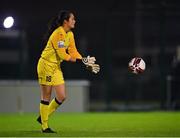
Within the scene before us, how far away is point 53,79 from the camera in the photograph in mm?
12625

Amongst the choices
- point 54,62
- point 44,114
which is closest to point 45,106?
point 44,114

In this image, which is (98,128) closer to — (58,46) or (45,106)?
(45,106)

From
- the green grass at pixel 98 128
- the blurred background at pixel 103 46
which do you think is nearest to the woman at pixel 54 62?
the green grass at pixel 98 128

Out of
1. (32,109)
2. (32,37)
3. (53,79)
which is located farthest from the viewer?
(32,37)

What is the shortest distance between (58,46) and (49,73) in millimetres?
546

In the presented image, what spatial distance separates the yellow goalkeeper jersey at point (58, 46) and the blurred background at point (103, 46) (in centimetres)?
881

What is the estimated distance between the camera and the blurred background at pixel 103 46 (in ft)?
73.2

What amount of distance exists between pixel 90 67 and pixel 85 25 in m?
10.7

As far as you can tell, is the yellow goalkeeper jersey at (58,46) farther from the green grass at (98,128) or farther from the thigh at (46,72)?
the green grass at (98,128)

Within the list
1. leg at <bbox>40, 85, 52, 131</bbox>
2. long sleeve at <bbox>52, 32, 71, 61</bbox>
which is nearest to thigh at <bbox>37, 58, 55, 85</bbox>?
leg at <bbox>40, 85, 52, 131</bbox>

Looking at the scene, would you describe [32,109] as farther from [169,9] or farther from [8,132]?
[8,132]

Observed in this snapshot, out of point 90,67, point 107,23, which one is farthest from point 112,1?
point 90,67

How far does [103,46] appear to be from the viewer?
2350 centimetres

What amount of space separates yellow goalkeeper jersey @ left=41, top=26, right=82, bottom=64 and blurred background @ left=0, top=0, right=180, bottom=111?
28.9ft
